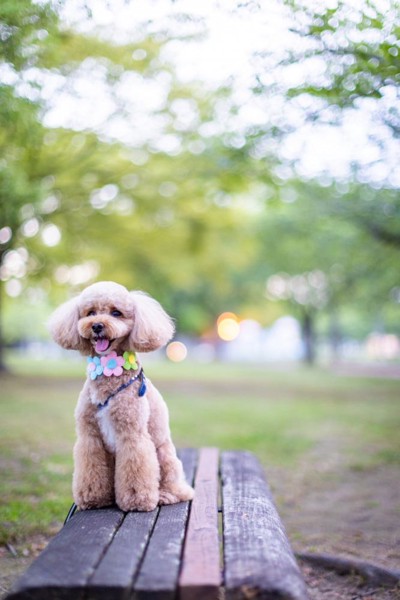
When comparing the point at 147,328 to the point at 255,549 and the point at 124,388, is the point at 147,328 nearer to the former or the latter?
the point at 124,388

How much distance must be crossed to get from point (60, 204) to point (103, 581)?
12922 millimetres

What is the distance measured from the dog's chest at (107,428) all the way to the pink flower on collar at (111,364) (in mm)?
191

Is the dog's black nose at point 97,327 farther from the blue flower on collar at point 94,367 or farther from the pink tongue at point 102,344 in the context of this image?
the blue flower on collar at point 94,367

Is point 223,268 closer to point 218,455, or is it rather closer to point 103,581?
point 218,455

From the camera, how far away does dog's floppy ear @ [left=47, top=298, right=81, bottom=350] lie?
10.3 feet

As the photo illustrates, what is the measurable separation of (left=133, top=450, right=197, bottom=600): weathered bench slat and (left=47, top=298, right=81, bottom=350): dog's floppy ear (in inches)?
40.8

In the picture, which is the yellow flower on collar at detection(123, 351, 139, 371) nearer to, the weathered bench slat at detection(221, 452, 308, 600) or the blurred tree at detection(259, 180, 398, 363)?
the weathered bench slat at detection(221, 452, 308, 600)

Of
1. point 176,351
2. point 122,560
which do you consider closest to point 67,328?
point 122,560

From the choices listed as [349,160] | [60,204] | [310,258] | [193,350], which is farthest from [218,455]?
[193,350]

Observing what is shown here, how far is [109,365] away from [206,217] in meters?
13.4

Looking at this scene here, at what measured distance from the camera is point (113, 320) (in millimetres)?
3041

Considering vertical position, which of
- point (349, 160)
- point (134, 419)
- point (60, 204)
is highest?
point (60, 204)

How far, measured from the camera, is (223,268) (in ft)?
68.7

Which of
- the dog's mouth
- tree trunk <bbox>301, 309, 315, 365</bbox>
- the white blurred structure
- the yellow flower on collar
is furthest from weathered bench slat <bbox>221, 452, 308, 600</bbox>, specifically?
the white blurred structure
